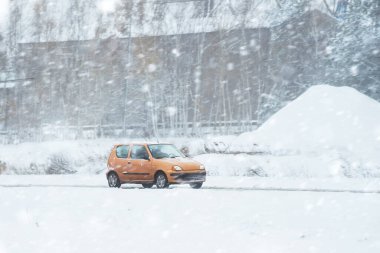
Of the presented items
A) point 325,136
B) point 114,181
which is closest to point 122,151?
point 114,181

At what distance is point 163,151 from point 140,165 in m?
1.06

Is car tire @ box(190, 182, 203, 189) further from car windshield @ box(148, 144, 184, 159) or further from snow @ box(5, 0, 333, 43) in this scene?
snow @ box(5, 0, 333, 43)

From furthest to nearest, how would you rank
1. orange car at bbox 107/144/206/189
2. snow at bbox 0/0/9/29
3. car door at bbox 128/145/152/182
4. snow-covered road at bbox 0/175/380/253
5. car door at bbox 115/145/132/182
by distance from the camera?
snow at bbox 0/0/9/29
car door at bbox 115/145/132/182
car door at bbox 128/145/152/182
orange car at bbox 107/144/206/189
snow-covered road at bbox 0/175/380/253

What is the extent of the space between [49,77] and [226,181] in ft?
112

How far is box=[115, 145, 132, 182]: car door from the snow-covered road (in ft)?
11.6

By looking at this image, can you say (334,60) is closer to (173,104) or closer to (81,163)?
(173,104)

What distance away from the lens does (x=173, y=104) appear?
159ft

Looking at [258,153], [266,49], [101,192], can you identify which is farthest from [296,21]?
[101,192]

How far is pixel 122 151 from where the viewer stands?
2327cm

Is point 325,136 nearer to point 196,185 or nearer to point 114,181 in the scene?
point 196,185

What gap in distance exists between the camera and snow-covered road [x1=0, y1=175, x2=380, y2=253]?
9633 millimetres

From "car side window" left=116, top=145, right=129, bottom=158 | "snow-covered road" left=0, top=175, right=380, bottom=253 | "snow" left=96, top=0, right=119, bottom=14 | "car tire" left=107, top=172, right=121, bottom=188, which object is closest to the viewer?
"snow-covered road" left=0, top=175, right=380, bottom=253

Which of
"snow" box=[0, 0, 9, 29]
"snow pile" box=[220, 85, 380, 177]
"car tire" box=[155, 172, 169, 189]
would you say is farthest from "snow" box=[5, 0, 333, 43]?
"car tire" box=[155, 172, 169, 189]

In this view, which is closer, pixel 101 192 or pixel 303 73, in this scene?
pixel 101 192
